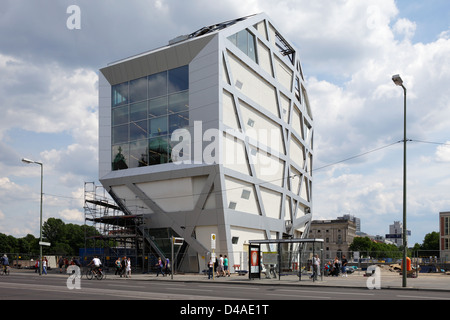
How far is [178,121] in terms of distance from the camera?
146 feet

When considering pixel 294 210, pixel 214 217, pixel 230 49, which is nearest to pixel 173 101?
pixel 230 49

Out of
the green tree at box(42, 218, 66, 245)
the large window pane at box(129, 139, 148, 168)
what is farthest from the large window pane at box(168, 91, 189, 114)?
the green tree at box(42, 218, 66, 245)

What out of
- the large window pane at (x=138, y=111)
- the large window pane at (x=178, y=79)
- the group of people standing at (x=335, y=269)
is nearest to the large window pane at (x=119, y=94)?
the large window pane at (x=138, y=111)

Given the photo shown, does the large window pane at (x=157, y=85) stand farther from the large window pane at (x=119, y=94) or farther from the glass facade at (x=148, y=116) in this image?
the large window pane at (x=119, y=94)

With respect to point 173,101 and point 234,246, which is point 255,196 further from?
point 173,101

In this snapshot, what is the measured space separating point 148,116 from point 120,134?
13.4ft

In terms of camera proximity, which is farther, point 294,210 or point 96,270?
point 294,210

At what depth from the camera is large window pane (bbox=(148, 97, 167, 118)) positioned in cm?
4569

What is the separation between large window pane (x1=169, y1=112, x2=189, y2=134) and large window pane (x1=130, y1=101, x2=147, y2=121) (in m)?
3.58

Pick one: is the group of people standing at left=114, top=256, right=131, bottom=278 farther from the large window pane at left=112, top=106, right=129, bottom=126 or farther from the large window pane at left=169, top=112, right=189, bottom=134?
the large window pane at left=112, top=106, right=129, bottom=126

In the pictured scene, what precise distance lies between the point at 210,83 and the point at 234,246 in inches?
594

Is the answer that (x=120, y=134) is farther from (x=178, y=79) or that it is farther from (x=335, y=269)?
(x=335, y=269)

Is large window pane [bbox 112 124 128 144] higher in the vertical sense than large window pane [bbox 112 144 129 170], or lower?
higher
